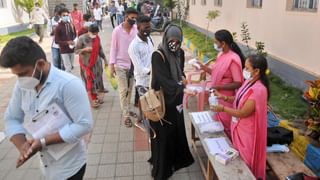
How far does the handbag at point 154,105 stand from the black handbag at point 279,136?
1.16m

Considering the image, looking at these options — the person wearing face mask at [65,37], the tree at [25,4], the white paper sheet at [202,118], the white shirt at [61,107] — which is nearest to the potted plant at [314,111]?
the white paper sheet at [202,118]

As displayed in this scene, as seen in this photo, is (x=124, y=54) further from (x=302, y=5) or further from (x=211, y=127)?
(x=302, y=5)

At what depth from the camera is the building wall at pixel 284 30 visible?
5465mm

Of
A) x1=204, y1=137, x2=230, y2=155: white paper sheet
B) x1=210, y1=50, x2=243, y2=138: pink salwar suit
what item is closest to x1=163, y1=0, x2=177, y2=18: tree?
x1=210, y1=50, x2=243, y2=138: pink salwar suit

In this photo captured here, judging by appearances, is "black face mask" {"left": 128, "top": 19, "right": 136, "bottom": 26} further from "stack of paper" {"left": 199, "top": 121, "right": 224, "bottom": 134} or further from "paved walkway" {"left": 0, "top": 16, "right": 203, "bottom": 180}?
"stack of paper" {"left": 199, "top": 121, "right": 224, "bottom": 134}

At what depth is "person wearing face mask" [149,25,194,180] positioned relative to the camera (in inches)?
125

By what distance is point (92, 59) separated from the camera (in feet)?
19.9

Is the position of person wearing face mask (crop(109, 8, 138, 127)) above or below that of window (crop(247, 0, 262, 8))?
below

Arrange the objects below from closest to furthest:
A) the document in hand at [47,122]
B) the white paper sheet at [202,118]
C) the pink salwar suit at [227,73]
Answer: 1. the document in hand at [47,122]
2. the pink salwar suit at [227,73]
3. the white paper sheet at [202,118]

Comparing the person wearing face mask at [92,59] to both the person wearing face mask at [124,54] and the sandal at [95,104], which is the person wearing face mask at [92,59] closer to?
the sandal at [95,104]

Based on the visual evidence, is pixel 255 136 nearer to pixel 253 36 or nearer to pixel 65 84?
pixel 65 84

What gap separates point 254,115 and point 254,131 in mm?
158

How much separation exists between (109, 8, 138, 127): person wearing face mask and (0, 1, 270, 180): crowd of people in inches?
0.6

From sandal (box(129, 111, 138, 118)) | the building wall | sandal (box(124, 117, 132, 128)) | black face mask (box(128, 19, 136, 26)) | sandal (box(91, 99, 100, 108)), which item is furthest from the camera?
sandal (box(91, 99, 100, 108))
